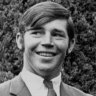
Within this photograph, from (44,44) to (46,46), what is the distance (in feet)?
0.07

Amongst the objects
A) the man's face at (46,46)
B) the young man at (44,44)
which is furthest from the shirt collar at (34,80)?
the man's face at (46,46)

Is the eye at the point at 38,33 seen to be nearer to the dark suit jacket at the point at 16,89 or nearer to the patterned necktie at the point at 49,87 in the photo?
the patterned necktie at the point at 49,87

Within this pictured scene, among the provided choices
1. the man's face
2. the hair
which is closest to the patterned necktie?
the man's face

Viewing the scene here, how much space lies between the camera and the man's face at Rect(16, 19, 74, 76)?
10.5ft

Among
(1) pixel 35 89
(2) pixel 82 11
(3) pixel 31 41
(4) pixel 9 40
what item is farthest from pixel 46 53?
(2) pixel 82 11

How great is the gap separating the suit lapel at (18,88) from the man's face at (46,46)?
12.0 inches

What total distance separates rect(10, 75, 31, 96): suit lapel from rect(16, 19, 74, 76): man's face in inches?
12.0

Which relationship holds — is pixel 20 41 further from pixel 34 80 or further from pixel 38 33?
pixel 34 80

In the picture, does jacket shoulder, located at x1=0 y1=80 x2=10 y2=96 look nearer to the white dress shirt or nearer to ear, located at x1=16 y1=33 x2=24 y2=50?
the white dress shirt

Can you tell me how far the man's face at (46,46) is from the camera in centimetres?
321

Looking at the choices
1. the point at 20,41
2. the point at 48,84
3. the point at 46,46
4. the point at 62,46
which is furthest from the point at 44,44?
the point at 48,84

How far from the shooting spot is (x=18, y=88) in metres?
3.62

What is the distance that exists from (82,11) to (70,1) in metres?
0.67

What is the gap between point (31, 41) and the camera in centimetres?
324
